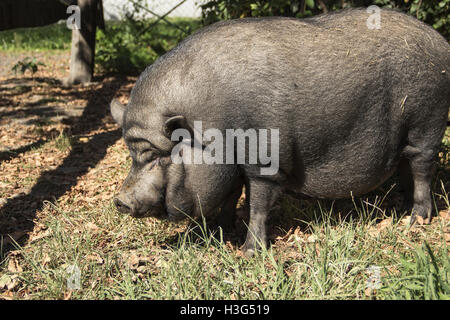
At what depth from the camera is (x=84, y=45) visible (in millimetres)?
8719

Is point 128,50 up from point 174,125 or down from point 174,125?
down

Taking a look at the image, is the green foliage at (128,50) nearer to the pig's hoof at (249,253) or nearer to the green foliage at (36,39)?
the green foliage at (36,39)

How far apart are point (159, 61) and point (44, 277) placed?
165cm

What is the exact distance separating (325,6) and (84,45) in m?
4.93

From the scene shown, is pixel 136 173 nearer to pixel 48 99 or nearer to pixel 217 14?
pixel 217 14

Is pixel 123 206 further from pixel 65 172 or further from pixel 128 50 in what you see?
pixel 128 50

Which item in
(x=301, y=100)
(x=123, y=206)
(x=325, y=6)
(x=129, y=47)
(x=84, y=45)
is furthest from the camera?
(x=129, y=47)

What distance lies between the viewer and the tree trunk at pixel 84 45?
27.9 feet

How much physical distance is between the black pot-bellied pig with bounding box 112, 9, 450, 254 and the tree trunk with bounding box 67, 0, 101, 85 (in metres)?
5.60

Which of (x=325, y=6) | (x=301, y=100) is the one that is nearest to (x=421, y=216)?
(x=301, y=100)

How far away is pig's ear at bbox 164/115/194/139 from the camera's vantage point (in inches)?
121

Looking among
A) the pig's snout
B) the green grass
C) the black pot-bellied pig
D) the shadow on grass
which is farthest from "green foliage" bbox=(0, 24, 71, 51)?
the pig's snout

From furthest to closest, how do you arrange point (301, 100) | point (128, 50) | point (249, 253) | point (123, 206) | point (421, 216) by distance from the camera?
point (128, 50) → point (421, 216) → point (249, 253) → point (123, 206) → point (301, 100)
